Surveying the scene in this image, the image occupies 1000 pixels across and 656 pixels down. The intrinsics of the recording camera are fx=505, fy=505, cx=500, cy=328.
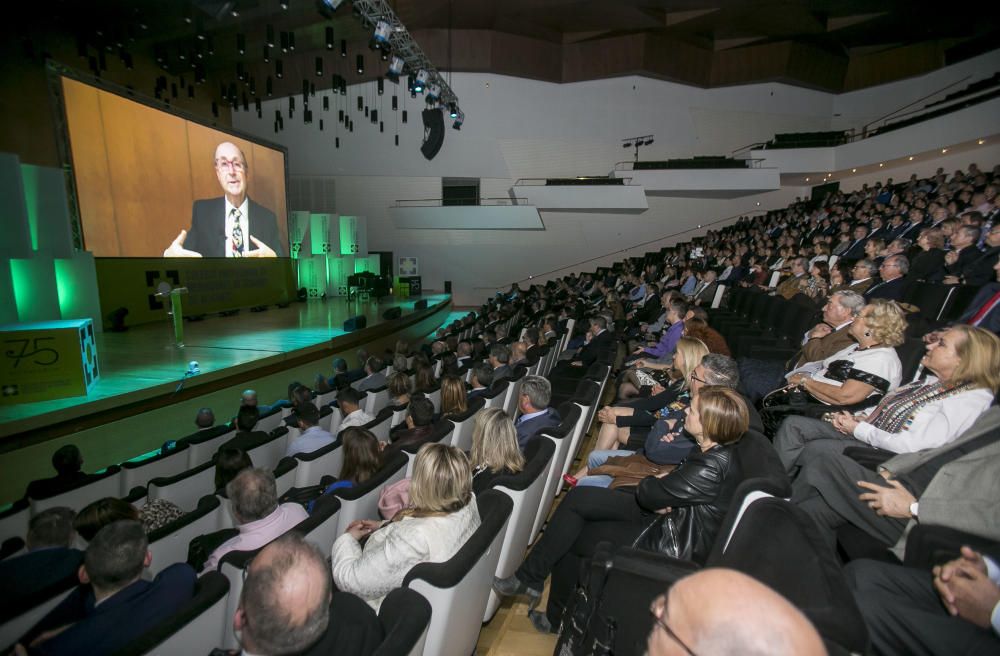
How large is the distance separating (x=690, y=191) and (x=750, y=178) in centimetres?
163

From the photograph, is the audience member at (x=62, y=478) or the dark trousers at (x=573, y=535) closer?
the dark trousers at (x=573, y=535)

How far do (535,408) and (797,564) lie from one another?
183cm

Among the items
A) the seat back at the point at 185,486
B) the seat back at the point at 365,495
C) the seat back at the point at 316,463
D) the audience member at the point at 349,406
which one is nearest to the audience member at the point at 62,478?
the seat back at the point at 185,486

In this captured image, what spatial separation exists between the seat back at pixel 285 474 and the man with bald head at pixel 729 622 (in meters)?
2.29

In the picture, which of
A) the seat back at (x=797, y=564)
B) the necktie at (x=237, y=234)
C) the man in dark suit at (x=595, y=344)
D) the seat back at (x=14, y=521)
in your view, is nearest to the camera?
the seat back at (x=797, y=564)

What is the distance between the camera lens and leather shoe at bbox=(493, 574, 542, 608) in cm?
195

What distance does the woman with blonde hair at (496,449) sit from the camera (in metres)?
2.13

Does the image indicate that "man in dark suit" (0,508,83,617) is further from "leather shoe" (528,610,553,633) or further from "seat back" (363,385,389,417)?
"seat back" (363,385,389,417)

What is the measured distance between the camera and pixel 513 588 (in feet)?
6.49

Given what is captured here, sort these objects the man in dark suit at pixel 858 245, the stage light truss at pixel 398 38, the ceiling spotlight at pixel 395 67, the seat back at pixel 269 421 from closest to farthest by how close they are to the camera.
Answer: the seat back at pixel 269 421 → the man in dark suit at pixel 858 245 → the stage light truss at pixel 398 38 → the ceiling spotlight at pixel 395 67

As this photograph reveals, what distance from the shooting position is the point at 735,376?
238cm

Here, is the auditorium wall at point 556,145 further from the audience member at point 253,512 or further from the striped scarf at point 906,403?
the audience member at point 253,512

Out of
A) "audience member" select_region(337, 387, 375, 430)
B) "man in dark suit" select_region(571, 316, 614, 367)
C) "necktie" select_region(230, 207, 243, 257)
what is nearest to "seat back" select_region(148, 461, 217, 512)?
"audience member" select_region(337, 387, 375, 430)

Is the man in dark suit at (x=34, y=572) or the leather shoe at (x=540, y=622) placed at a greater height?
the man in dark suit at (x=34, y=572)
